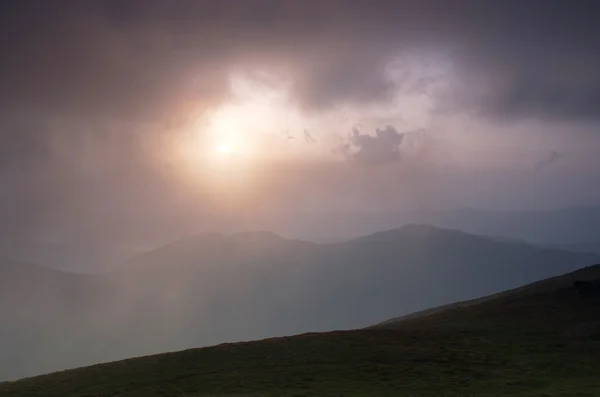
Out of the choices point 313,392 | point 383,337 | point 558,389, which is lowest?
point 558,389

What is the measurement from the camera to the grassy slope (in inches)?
1558

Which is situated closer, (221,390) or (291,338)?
(221,390)

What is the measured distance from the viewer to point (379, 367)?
44.6 m

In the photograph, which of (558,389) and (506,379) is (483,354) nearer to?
(506,379)

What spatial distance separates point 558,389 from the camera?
126ft

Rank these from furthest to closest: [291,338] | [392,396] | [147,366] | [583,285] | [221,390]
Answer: [583,285]
[291,338]
[147,366]
[221,390]
[392,396]

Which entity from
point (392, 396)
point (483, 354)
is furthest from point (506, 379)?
point (392, 396)

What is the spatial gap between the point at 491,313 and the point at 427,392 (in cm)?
3398

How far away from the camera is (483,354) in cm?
4916

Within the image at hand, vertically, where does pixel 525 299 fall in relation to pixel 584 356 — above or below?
above

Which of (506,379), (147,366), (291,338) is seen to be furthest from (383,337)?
(147,366)

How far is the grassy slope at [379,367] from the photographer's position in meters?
39.6

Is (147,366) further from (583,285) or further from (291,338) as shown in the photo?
(583,285)

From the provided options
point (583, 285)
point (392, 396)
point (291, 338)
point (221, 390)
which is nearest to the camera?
point (392, 396)
